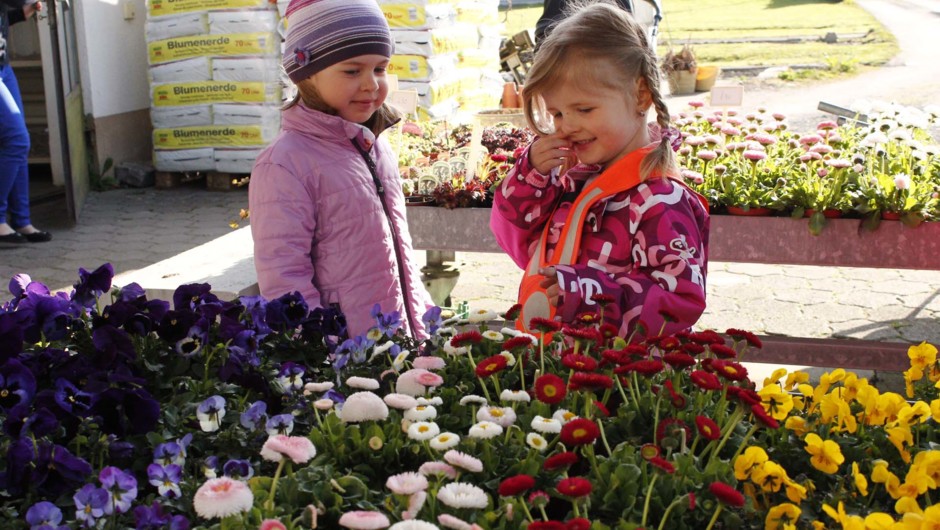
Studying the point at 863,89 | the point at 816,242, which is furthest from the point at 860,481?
the point at 863,89

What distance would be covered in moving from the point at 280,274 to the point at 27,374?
3.48 ft

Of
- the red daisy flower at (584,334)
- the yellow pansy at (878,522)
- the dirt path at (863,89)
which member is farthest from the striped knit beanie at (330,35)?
the dirt path at (863,89)

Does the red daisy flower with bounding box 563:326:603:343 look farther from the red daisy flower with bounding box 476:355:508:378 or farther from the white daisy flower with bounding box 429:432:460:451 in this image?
the white daisy flower with bounding box 429:432:460:451

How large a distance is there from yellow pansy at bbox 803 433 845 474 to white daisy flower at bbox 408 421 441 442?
524 millimetres

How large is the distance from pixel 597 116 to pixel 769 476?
1135 millimetres

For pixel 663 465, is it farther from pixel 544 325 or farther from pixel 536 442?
pixel 544 325

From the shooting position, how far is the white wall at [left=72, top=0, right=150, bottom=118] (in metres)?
8.77

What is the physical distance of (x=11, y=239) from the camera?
23.0ft

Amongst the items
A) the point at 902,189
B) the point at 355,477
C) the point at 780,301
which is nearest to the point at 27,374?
the point at 355,477

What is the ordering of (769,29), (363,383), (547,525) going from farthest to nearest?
1. (769,29)
2. (363,383)
3. (547,525)

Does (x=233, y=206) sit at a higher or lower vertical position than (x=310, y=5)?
lower

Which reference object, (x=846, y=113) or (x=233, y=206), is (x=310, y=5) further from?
(x=233, y=206)

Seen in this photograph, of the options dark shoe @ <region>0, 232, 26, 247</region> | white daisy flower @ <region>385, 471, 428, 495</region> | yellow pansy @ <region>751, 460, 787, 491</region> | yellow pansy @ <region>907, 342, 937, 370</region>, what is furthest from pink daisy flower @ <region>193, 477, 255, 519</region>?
dark shoe @ <region>0, 232, 26, 247</region>

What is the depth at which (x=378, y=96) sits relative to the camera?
2699mm
